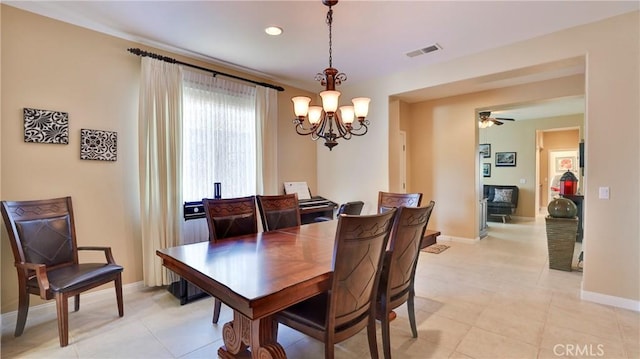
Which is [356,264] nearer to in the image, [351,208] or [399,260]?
[399,260]

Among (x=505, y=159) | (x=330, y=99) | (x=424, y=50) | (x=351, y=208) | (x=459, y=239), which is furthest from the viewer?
(x=505, y=159)

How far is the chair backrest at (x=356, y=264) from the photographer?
152 cm

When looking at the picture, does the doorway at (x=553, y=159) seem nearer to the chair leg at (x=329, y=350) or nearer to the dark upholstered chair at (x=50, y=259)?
the chair leg at (x=329, y=350)

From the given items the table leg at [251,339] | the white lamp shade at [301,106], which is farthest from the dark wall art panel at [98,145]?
the table leg at [251,339]

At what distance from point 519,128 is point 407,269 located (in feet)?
26.3

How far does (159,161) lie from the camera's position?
3299mm

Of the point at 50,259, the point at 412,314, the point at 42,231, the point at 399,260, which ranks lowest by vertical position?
the point at 412,314

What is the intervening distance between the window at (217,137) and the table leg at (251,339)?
2.08 meters

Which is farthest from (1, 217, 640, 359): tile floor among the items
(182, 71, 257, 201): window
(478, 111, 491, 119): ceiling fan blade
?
(478, 111, 491, 119): ceiling fan blade

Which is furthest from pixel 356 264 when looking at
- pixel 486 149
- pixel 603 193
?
pixel 486 149

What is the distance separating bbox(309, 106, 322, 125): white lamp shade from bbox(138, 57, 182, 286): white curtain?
175 centimetres

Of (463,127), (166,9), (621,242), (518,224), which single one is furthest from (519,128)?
(166,9)

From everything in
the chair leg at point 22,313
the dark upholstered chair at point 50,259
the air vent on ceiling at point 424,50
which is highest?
the air vent on ceiling at point 424,50

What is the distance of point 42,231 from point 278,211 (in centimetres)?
202
